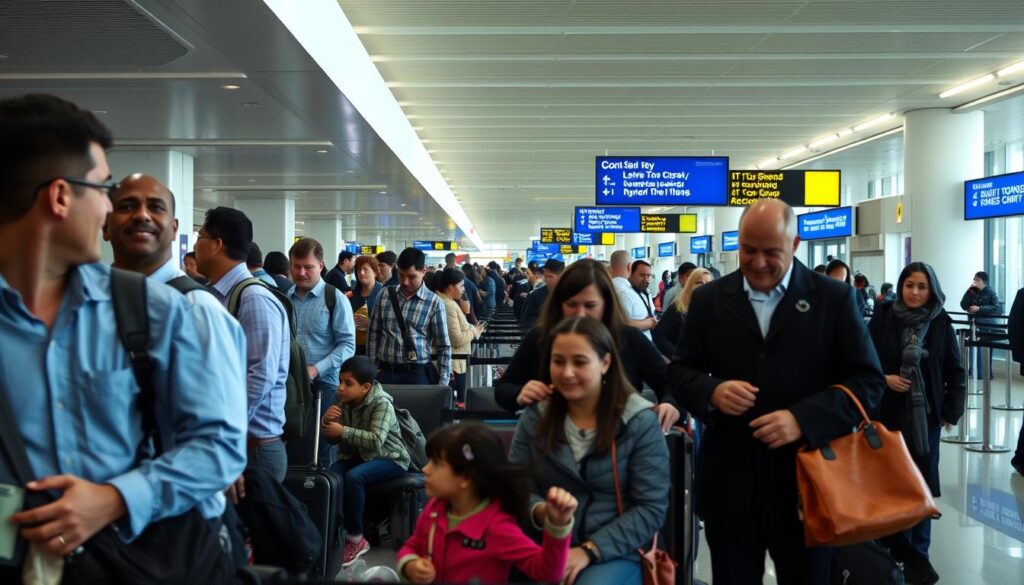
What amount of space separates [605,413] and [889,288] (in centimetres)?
1500

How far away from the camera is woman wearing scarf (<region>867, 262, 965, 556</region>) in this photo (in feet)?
20.5

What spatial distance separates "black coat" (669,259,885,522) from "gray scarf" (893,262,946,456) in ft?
9.51

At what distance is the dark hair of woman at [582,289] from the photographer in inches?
163

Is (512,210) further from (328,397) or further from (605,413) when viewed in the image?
(605,413)

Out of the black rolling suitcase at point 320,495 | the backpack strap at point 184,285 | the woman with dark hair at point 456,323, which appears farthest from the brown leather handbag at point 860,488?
the woman with dark hair at point 456,323

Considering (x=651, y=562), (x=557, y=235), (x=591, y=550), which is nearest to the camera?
(x=591, y=550)

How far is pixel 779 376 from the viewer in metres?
3.56

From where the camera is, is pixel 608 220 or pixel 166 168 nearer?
pixel 166 168

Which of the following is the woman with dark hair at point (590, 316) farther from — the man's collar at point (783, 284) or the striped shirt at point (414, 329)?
the striped shirt at point (414, 329)

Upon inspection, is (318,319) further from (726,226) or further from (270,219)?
(726,226)

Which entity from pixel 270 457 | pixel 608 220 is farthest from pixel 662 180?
pixel 270 457

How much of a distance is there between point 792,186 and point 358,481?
13584 mm

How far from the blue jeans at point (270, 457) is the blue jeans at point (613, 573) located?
62.8 inches

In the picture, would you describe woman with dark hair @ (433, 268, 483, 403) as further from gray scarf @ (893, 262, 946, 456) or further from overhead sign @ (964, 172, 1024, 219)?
overhead sign @ (964, 172, 1024, 219)
